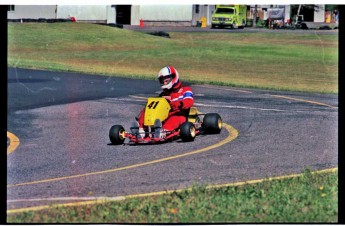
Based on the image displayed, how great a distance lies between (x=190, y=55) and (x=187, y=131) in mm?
24058

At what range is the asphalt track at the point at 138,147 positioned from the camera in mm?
10047

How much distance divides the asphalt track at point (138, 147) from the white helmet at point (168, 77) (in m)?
0.96

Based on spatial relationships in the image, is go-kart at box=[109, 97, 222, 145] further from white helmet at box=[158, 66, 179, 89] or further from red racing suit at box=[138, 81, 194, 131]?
white helmet at box=[158, 66, 179, 89]

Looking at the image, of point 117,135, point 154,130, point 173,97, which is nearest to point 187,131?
point 154,130

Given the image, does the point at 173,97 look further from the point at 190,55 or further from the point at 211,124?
the point at 190,55

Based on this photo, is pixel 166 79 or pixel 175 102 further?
pixel 175 102

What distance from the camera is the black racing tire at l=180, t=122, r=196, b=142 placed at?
1353 cm

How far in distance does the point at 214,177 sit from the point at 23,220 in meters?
3.27

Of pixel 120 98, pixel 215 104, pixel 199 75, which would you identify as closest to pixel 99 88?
pixel 120 98

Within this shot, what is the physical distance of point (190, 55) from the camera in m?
37.4

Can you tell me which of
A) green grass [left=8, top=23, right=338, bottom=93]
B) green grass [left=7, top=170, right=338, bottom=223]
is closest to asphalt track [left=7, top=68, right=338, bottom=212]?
green grass [left=7, top=170, right=338, bottom=223]

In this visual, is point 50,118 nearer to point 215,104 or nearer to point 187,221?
point 215,104

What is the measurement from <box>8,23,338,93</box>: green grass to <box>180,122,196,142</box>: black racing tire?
1069 centimetres

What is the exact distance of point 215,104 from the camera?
62.5ft
